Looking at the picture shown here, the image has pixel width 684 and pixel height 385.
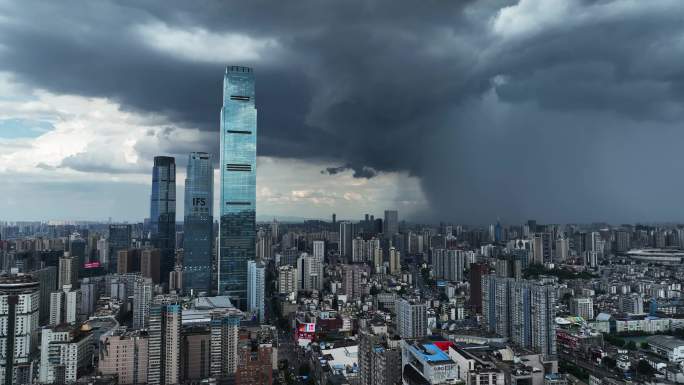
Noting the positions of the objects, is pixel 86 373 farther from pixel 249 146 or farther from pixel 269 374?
pixel 249 146

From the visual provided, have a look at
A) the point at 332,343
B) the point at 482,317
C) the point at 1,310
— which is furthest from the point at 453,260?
the point at 1,310

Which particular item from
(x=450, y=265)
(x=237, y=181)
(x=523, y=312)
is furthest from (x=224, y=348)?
(x=450, y=265)

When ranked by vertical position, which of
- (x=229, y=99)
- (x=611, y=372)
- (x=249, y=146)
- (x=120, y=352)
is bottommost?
(x=611, y=372)

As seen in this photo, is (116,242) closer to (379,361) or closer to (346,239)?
(346,239)

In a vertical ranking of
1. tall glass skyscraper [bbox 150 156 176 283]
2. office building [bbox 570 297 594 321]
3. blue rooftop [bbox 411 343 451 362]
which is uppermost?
tall glass skyscraper [bbox 150 156 176 283]

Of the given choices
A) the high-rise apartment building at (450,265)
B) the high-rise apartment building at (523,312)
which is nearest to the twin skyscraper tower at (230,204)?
the high-rise apartment building at (523,312)

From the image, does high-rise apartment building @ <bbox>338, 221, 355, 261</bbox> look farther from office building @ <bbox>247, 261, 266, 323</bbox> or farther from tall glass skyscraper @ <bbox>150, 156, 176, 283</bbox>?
office building @ <bbox>247, 261, 266, 323</bbox>

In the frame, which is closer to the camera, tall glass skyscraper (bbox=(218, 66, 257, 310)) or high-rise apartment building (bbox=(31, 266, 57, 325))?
high-rise apartment building (bbox=(31, 266, 57, 325))

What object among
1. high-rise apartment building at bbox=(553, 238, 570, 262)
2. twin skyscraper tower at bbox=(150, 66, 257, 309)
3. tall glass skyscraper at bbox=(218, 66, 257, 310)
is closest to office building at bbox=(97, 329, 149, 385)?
twin skyscraper tower at bbox=(150, 66, 257, 309)
